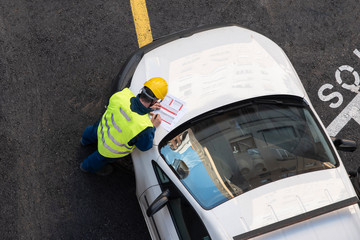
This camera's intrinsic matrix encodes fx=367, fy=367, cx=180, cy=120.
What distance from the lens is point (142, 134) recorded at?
11.5ft

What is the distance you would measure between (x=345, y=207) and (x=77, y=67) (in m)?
3.71

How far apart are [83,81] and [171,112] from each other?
1813 millimetres

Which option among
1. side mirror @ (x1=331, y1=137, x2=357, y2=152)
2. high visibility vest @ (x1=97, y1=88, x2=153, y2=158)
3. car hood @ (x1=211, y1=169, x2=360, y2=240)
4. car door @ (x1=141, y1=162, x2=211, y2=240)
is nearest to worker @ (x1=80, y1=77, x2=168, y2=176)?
high visibility vest @ (x1=97, y1=88, x2=153, y2=158)

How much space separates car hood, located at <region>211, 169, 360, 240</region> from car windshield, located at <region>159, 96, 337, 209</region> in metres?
0.12

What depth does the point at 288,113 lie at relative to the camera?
3.92 meters

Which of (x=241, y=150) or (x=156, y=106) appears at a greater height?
(x=156, y=106)

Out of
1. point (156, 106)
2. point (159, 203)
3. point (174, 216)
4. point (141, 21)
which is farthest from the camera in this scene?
point (141, 21)

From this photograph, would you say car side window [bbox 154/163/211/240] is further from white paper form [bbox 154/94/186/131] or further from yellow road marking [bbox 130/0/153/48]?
yellow road marking [bbox 130/0/153/48]

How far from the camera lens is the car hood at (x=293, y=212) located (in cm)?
319

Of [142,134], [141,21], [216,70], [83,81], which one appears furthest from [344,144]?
[83,81]

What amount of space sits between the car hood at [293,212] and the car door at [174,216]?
30 cm

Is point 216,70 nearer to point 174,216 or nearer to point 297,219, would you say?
point 174,216

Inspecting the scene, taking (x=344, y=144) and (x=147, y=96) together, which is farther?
(x=344, y=144)

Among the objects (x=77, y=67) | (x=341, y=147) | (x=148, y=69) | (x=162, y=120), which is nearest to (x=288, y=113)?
(x=341, y=147)
